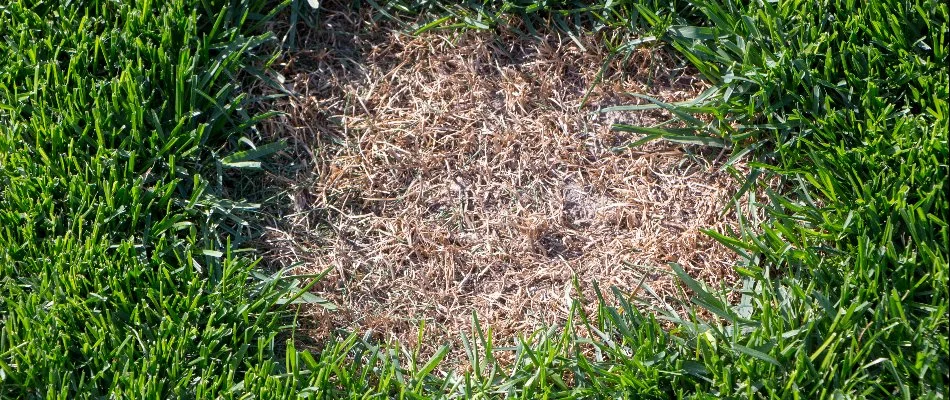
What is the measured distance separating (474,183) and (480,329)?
1.52ft

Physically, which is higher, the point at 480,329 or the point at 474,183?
the point at 474,183

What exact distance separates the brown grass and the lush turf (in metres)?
0.08

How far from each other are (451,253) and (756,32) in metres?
1.00

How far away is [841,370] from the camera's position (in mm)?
2494

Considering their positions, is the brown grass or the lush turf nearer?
the lush turf

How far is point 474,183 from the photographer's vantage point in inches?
119

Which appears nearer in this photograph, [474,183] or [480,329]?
[480,329]

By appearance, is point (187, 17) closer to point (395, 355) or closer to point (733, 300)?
point (395, 355)

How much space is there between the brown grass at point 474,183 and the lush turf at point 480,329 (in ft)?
0.28

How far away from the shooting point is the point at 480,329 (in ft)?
8.96

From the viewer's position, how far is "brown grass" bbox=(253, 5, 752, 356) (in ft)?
9.36

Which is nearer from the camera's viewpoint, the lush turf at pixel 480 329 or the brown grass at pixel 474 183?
the lush turf at pixel 480 329

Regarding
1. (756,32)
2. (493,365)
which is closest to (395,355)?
(493,365)

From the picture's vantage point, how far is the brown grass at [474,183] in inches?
112
